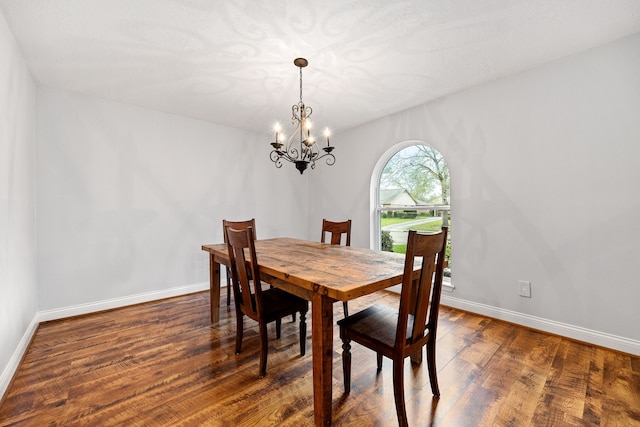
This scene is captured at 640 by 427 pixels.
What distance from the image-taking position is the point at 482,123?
2.69 metres

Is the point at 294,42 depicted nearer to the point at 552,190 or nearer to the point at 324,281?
the point at 324,281

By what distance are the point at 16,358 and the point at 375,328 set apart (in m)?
2.44

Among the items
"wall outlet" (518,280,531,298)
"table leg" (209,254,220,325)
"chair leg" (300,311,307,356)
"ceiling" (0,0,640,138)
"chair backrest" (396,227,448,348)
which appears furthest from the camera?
"table leg" (209,254,220,325)

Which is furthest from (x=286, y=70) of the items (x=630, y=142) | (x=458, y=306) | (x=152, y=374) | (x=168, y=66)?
(x=458, y=306)

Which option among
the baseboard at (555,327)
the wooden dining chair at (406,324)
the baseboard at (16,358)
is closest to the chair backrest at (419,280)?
the wooden dining chair at (406,324)

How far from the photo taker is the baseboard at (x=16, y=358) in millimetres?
1606

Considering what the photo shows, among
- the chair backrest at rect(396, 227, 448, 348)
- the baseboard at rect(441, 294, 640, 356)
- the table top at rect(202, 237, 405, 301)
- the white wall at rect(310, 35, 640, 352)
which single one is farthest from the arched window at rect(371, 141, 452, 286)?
the chair backrest at rect(396, 227, 448, 348)

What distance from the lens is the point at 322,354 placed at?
1.30 meters

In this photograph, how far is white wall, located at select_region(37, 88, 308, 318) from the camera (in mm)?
2678

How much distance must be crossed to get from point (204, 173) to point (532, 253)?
12.3ft

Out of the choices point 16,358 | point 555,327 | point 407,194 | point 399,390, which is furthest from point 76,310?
point 555,327

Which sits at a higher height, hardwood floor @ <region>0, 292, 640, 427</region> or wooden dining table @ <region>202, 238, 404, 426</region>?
wooden dining table @ <region>202, 238, 404, 426</region>

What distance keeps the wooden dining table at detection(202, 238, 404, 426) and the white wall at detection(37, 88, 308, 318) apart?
1900mm

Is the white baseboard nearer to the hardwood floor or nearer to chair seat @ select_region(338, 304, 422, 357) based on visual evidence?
the hardwood floor
